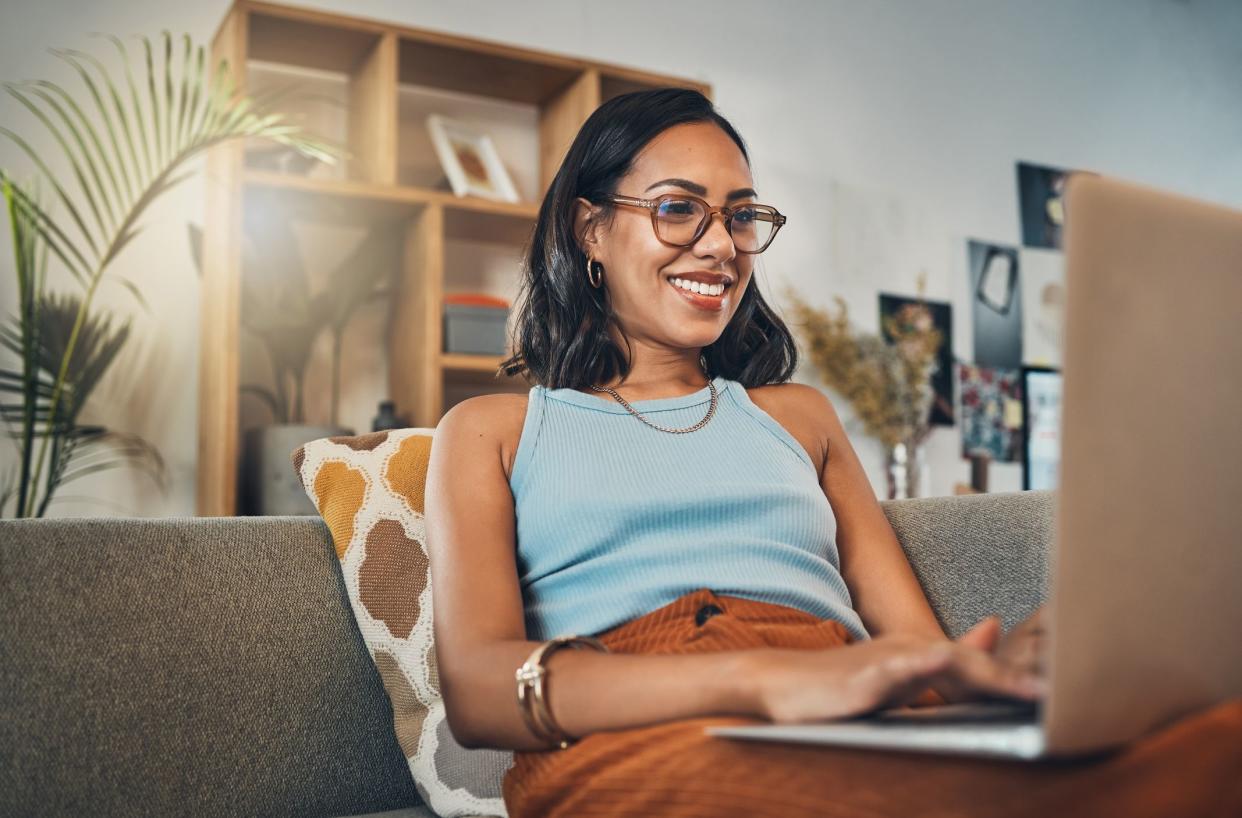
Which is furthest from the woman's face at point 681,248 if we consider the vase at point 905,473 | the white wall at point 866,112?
the vase at point 905,473

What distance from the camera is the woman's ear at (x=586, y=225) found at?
1406 mm

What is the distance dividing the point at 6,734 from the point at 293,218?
214cm

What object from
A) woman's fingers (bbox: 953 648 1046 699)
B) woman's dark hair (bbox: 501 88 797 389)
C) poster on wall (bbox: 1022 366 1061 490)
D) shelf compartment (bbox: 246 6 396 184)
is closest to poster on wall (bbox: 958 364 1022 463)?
poster on wall (bbox: 1022 366 1061 490)

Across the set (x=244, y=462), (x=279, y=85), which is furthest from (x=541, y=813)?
(x=279, y=85)

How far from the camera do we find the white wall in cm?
286

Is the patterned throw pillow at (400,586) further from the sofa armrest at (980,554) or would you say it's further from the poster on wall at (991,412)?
the poster on wall at (991,412)

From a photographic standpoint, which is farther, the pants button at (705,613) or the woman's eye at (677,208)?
the woman's eye at (677,208)

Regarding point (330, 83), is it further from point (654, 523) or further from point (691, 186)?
point (654, 523)

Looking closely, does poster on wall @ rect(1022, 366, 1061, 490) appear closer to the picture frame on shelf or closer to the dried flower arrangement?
the dried flower arrangement

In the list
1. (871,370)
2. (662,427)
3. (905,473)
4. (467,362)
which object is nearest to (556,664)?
(662,427)

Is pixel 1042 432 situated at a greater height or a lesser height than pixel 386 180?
lesser

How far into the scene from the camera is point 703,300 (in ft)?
4.35

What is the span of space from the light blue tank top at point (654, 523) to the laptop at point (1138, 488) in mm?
445

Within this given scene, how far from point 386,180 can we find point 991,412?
2.43m
